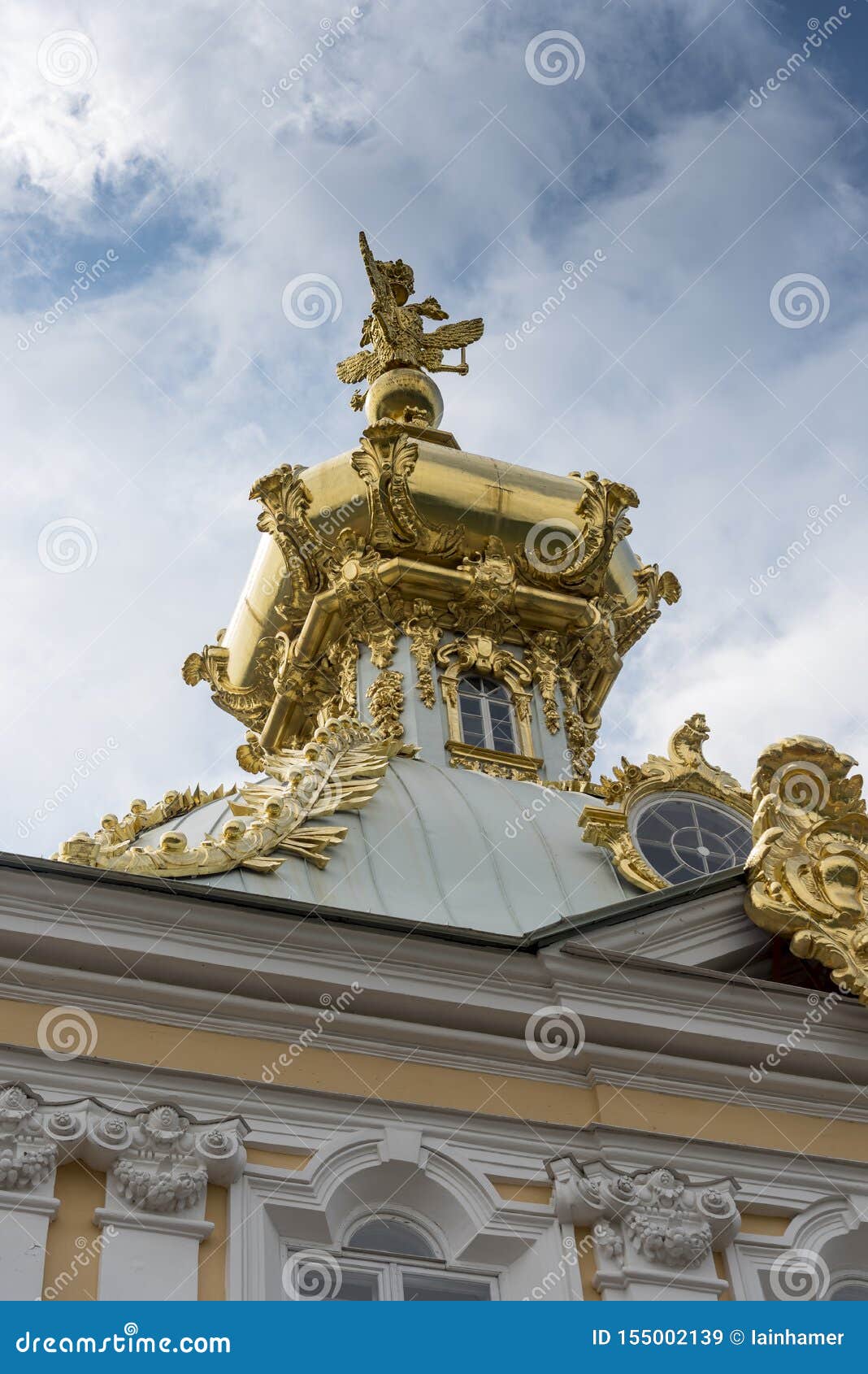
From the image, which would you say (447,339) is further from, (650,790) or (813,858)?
(813,858)

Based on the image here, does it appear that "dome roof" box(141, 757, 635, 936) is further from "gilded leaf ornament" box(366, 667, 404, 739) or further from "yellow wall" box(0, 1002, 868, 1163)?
"gilded leaf ornament" box(366, 667, 404, 739)

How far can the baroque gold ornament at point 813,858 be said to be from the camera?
12.3 m

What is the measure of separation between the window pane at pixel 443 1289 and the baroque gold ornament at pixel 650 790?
12.8ft

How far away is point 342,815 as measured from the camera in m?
14.2

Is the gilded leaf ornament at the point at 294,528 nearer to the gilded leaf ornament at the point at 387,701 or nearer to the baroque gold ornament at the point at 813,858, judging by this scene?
the gilded leaf ornament at the point at 387,701

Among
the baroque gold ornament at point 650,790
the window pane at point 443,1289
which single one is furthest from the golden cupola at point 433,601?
the window pane at point 443,1289

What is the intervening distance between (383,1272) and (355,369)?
47.4 ft

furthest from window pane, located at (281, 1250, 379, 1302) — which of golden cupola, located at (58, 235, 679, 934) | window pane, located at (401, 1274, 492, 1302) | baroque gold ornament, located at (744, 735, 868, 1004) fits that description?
golden cupola, located at (58, 235, 679, 934)

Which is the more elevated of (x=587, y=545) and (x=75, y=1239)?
(x=587, y=545)

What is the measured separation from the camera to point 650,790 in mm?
15273

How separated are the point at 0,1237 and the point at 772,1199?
13.7 ft

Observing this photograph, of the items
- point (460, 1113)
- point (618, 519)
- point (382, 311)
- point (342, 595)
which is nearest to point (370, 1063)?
point (460, 1113)

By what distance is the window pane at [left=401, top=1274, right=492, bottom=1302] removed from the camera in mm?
10766

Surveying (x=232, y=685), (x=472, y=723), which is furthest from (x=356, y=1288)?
(x=232, y=685)
